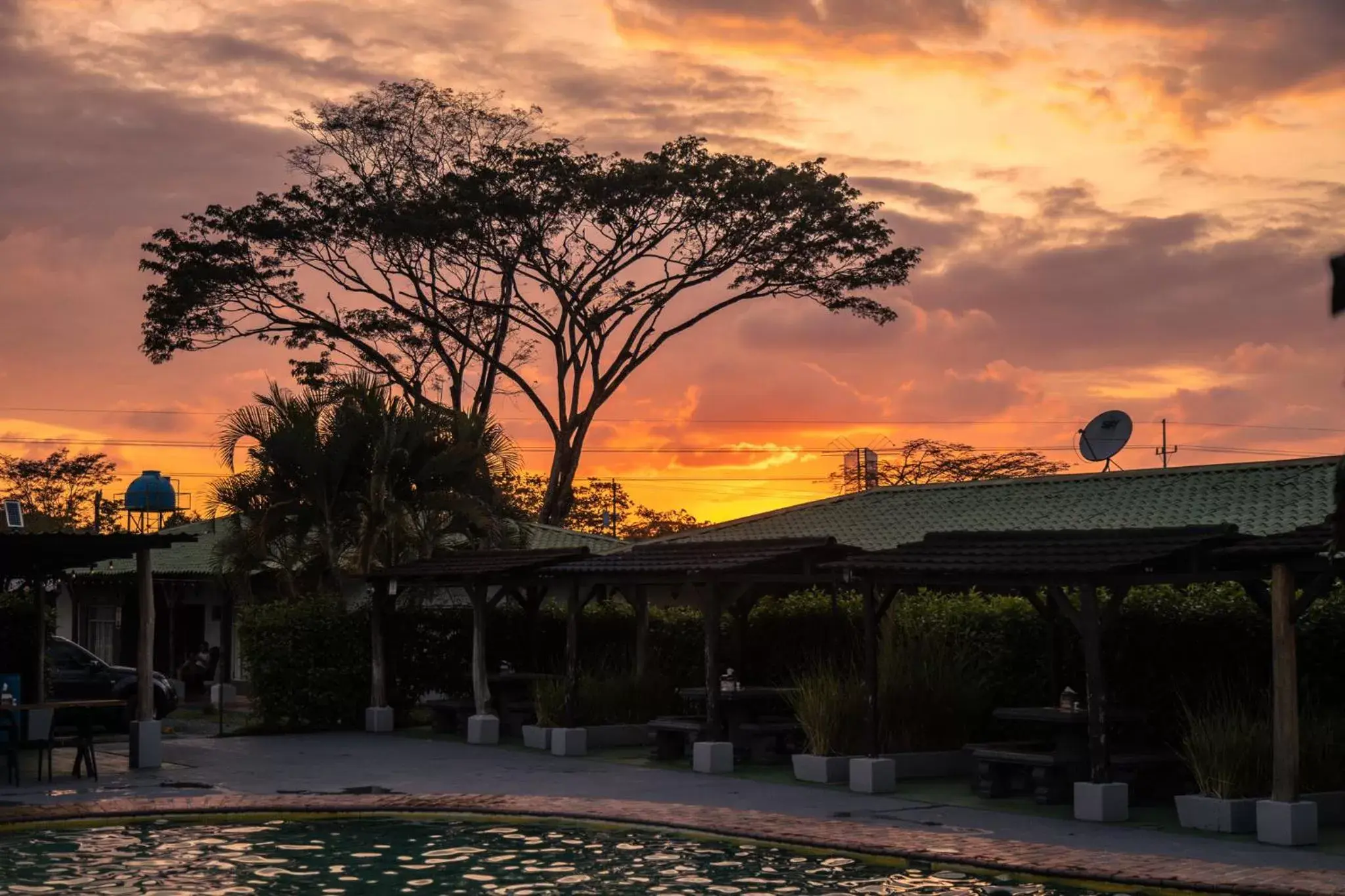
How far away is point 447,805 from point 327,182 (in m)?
29.2

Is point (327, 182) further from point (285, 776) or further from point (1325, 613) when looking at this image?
point (1325, 613)

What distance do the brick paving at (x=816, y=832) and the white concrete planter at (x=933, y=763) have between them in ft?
11.0

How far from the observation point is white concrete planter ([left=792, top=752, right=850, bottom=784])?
18328 millimetres

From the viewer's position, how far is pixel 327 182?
1677 inches

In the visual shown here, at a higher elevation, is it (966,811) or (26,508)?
(26,508)

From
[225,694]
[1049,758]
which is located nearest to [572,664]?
[1049,758]

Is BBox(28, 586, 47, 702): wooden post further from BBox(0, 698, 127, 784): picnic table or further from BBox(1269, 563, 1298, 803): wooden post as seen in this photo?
BBox(1269, 563, 1298, 803): wooden post

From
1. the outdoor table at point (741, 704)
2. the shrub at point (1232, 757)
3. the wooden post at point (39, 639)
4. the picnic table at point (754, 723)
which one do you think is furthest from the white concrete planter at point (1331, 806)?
the wooden post at point (39, 639)

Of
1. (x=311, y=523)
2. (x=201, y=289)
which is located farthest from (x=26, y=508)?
(x=311, y=523)

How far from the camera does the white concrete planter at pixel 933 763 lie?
18609 millimetres

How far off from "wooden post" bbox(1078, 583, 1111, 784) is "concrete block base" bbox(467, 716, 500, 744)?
10947 mm

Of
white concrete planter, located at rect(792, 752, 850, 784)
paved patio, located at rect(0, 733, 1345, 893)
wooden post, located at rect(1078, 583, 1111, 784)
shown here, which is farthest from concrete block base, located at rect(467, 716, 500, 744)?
wooden post, located at rect(1078, 583, 1111, 784)

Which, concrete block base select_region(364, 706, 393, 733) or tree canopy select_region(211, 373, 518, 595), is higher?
tree canopy select_region(211, 373, 518, 595)

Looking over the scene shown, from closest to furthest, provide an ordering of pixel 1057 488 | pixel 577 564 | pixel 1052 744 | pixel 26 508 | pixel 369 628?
pixel 1052 744 → pixel 577 564 → pixel 369 628 → pixel 1057 488 → pixel 26 508
